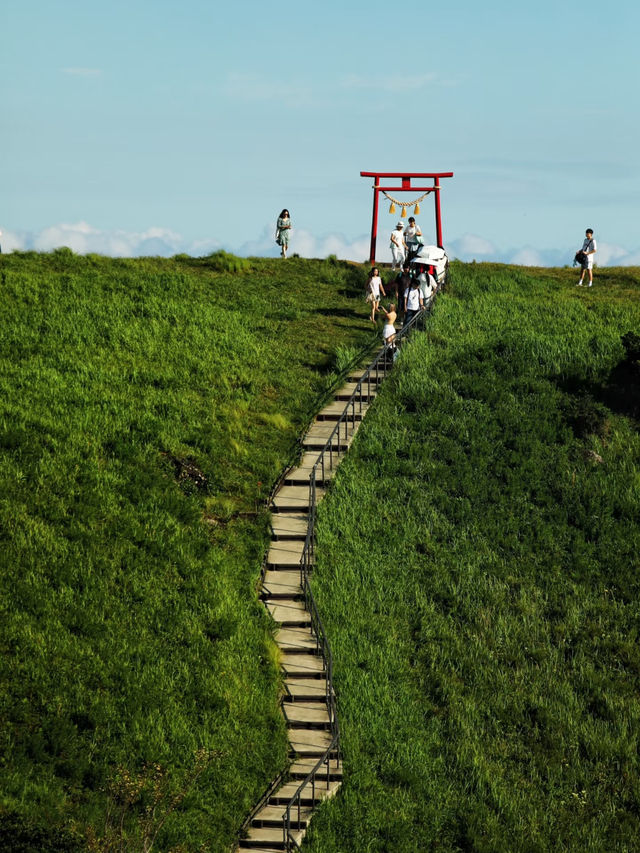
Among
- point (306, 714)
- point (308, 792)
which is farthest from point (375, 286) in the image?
point (308, 792)

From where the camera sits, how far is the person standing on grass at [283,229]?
1709 inches

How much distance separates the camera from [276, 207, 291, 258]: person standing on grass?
43.4 metres

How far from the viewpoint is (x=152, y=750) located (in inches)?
679

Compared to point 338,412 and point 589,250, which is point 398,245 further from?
point 338,412

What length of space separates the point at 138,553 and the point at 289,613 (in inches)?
129

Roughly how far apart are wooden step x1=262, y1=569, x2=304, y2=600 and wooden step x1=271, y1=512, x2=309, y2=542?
39.7 inches

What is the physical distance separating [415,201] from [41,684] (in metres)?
29.4

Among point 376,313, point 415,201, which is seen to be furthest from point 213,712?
point 415,201

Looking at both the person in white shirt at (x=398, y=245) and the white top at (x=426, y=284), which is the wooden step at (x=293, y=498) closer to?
the white top at (x=426, y=284)

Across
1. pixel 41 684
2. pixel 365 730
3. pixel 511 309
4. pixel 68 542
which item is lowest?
pixel 365 730

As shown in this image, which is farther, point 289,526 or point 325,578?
point 289,526

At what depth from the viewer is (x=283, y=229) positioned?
43.9 meters

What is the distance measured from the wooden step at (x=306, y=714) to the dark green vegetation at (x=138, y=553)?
0.30m

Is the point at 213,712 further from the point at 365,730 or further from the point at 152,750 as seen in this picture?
the point at 365,730
